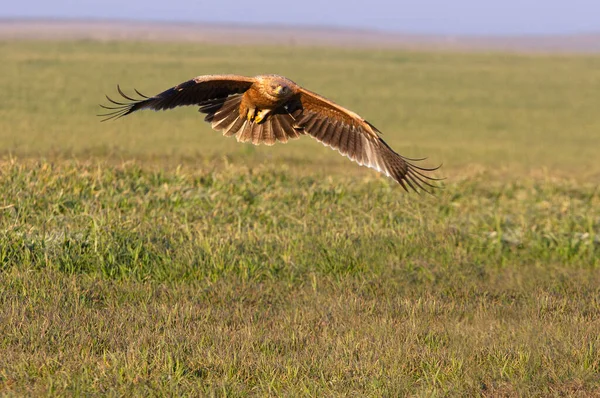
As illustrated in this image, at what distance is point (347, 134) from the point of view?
7422mm

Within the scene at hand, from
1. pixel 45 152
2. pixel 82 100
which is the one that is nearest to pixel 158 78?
pixel 82 100

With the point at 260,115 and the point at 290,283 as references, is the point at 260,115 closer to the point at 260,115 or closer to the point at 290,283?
the point at 260,115

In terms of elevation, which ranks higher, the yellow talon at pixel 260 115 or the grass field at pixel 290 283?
the yellow talon at pixel 260 115

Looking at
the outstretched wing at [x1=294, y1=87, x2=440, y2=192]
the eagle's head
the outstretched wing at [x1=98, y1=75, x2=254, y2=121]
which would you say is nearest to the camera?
the outstretched wing at [x1=98, y1=75, x2=254, y2=121]

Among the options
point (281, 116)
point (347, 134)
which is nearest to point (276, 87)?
point (281, 116)

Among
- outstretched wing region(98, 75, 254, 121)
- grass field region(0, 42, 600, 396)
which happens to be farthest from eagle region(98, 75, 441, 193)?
grass field region(0, 42, 600, 396)

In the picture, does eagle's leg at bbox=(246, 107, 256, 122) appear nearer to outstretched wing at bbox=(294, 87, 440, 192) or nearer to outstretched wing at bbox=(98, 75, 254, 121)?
outstretched wing at bbox=(98, 75, 254, 121)

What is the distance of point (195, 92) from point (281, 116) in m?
0.70

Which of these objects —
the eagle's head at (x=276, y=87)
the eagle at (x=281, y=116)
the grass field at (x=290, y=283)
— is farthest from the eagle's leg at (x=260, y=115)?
the grass field at (x=290, y=283)

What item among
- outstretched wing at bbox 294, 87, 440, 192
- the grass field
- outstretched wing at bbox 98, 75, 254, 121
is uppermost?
outstretched wing at bbox 98, 75, 254, 121

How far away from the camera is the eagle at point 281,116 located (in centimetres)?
698

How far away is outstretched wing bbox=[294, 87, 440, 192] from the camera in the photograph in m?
7.09

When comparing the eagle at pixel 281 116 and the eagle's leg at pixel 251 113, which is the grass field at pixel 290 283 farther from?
the eagle's leg at pixel 251 113

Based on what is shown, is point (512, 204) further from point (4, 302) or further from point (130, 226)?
point (4, 302)
